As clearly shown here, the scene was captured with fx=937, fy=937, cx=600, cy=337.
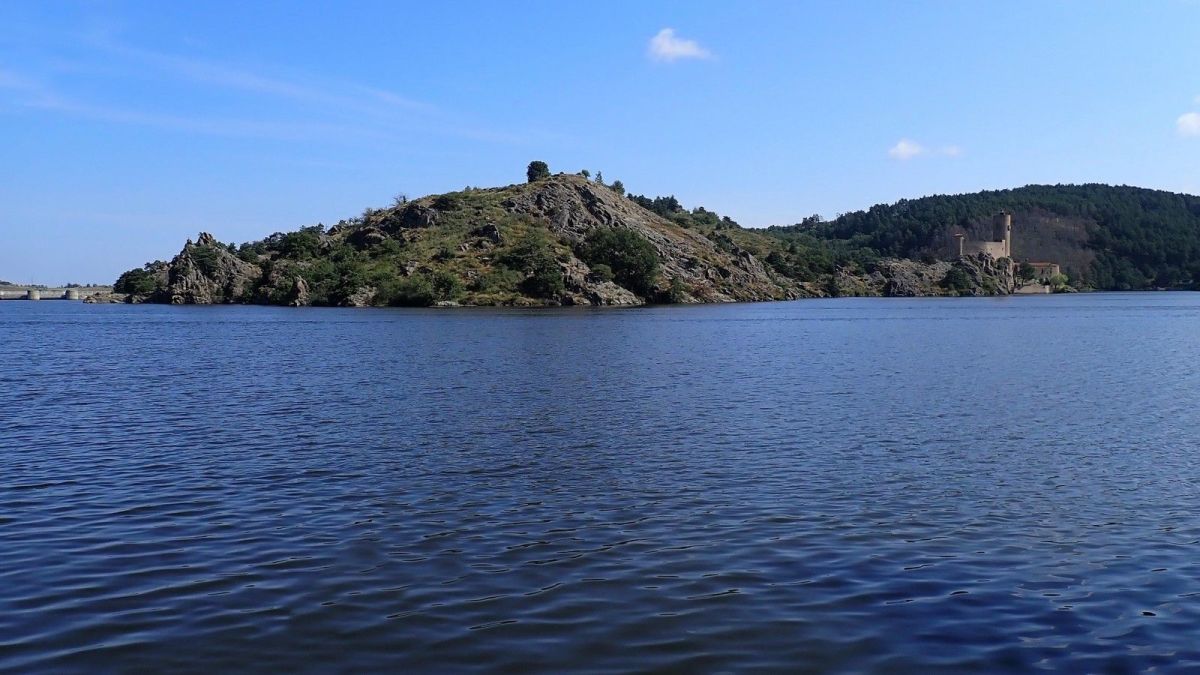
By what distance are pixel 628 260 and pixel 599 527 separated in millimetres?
173385

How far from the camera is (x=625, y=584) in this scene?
51.8 ft

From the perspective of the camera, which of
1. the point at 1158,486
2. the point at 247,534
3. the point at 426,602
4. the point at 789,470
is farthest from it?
the point at 789,470

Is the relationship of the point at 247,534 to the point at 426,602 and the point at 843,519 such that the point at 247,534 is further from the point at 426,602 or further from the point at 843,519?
the point at 843,519

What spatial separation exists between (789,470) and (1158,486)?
29.9 feet

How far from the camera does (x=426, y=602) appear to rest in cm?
1484

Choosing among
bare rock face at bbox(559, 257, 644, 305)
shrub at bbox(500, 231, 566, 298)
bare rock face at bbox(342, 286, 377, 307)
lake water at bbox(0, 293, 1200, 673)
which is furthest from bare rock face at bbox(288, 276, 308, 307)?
lake water at bbox(0, 293, 1200, 673)

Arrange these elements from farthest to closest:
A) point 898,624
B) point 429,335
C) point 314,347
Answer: point 429,335 → point 314,347 → point 898,624

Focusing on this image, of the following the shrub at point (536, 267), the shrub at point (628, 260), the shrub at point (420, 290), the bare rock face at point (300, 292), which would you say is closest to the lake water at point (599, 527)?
the shrub at point (420, 290)

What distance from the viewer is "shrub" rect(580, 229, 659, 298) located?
193 m

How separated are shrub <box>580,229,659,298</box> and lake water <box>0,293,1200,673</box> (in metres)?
147

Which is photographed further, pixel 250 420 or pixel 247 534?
pixel 250 420

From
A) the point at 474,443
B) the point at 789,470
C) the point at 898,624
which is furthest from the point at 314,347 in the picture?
the point at 898,624

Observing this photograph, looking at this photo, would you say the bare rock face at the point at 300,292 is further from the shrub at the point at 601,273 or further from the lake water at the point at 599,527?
the lake water at the point at 599,527

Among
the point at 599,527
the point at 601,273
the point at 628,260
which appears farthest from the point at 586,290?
the point at 599,527
